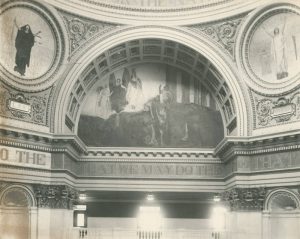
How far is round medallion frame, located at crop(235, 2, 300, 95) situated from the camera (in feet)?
72.5

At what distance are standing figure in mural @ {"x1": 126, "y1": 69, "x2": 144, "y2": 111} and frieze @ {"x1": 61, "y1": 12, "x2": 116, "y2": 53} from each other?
11.1 feet

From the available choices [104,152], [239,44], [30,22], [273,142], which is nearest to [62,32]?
[30,22]

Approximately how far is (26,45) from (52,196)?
619cm

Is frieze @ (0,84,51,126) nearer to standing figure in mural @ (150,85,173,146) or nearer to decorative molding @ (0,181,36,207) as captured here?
decorative molding @ (0,181,36,207)

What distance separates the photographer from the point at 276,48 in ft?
74.4

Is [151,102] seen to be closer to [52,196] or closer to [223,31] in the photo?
[223,31]

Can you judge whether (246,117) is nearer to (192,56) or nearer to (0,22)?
(192,56)

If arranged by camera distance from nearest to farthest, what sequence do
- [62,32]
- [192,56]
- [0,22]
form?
[0,22], [62,32], [192,56]

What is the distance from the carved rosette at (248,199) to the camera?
867 inches

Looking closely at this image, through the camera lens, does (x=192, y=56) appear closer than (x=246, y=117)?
No

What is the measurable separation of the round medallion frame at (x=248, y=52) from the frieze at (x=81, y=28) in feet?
18.6

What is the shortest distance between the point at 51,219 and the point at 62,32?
7788 millimetres

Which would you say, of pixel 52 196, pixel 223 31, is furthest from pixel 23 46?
pixel 223 31

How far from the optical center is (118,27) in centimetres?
2436
